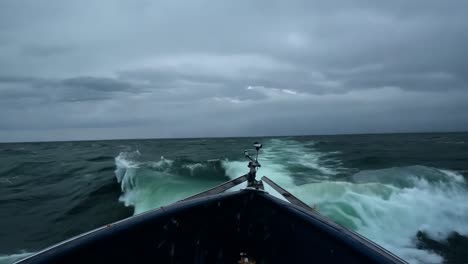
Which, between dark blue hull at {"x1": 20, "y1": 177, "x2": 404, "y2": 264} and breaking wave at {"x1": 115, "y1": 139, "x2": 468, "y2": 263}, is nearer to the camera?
dark blue hull at {"x1": 20, "y1": 177, "x2": 404, "y2": 264}

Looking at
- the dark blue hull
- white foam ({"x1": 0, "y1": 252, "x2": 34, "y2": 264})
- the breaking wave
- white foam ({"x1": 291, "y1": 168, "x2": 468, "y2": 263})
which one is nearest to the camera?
the dark blue hull

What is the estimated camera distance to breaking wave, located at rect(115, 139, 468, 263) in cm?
692

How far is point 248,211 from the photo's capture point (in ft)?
11.2

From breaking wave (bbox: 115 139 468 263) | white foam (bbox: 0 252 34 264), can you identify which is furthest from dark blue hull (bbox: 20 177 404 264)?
white foam (bbox: 0 252 34 264)

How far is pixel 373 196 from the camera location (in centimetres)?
884

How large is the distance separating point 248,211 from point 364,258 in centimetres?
171

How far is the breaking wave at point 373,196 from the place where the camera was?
692 centimetres

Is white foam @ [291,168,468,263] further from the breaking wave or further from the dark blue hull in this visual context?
the dark blue hull

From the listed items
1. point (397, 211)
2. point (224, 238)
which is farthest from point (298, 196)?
point (224, 238)

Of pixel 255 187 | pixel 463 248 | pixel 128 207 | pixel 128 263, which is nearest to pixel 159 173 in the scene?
pixel 128 207

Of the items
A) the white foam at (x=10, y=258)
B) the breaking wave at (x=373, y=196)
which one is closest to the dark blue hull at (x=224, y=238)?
the breaking wave at (x=373, y=196)

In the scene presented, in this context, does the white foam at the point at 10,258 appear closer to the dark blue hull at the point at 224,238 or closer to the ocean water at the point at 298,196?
the ocean water at the point at 298,196

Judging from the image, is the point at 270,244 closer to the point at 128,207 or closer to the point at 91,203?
the point at 128,207

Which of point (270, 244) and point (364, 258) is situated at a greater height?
point (364, 258)
